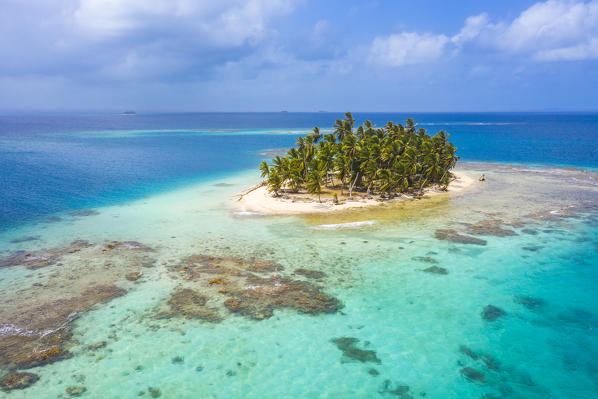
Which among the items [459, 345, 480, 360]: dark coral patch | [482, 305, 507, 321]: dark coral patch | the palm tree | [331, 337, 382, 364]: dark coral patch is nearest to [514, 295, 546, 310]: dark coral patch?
[482, 305, 507, 321]: dark coral patch

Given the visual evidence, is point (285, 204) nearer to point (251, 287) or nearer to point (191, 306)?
point (251, 287)

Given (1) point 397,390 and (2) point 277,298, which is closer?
(1) point 397,390

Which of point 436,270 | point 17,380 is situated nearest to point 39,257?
point 17,380

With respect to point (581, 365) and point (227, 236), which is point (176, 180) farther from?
point (581, 365)

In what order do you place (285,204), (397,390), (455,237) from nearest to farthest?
(397,390) < (455,237) < (285,204)

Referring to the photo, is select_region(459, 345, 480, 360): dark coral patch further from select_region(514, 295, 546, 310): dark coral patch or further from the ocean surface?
select_region(514, 295, 546, 310): dark coral patch

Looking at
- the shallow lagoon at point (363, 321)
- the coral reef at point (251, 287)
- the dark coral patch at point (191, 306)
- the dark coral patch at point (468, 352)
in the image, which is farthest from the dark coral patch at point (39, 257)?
the dark coral patch at point (468, 352)

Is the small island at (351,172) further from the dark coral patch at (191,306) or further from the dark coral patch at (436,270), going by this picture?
the dark coral patch at (191,306)

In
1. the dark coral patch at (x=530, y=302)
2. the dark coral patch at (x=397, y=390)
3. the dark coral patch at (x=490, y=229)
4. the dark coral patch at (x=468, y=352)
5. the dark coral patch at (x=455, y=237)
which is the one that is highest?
the dark coral patch at (x=490, y=229)
